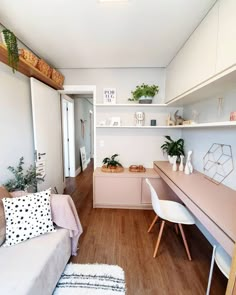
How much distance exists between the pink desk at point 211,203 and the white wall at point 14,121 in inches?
78.3

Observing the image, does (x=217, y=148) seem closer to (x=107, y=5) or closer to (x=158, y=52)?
(x=158, y=52)

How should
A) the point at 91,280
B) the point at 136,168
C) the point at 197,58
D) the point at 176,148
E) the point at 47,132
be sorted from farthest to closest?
the point at 136,168 < the point at 176,148 < the point at 47,132 < the point at 197,58 < the point at 91,280

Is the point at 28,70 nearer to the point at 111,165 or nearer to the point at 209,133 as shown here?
the point at 111,165

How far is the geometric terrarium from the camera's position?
1.77 m

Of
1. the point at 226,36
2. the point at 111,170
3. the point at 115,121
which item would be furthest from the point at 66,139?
the point at 226,36

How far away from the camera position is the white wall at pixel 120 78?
302 centimetres

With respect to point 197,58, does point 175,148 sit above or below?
below

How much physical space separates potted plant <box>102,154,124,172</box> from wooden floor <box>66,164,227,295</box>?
2.35 feet

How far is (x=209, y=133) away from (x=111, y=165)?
5.38ft

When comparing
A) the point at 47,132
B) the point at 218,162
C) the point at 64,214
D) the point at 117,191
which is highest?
the point at 47,132

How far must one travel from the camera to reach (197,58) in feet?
5.66

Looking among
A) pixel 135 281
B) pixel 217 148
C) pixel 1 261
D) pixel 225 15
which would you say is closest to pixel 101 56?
pixel 225 15

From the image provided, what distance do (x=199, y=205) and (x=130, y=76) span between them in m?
2.47

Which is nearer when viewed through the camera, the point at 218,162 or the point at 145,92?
the point at 218,162
